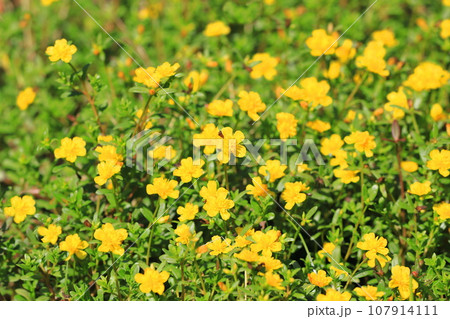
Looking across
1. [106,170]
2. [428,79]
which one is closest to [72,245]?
[106,170]

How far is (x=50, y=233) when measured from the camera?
1962 mm

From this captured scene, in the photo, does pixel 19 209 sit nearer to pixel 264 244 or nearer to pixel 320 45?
pixel 264 244

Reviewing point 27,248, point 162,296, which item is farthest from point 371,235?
point 27,248

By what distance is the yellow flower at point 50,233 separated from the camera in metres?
1.95

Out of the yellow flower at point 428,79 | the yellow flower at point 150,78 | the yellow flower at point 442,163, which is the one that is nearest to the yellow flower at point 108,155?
the yellow flower at point 150,78

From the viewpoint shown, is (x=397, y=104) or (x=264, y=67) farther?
(x=264, y=67)

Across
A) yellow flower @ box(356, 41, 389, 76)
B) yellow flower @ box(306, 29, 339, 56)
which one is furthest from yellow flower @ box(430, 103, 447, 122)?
yellow flower @ box(306, 29, 339, 56)

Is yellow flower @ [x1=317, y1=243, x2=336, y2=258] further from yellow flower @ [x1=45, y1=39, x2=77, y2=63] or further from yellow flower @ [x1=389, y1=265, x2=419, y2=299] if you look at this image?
yellow flower @ [x1=45, y1=39, x2=77, y2=63]

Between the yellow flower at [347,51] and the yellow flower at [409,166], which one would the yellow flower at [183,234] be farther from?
the yellow flower at [347,51]

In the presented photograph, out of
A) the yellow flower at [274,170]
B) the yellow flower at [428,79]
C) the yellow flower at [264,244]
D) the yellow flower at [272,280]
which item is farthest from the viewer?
the yellow flower at [428,79]

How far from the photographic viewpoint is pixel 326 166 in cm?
230

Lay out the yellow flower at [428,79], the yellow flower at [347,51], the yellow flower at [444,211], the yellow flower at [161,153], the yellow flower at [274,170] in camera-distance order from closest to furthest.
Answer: the yellow flower at [444,211]
the yellow flower at [274,170]
the yellow flower at [161,153]
the yellow flower at [428,79]
the yellow flower at [347,51]

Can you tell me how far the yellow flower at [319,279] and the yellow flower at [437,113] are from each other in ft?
3.27

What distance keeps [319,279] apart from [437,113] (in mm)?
1039
